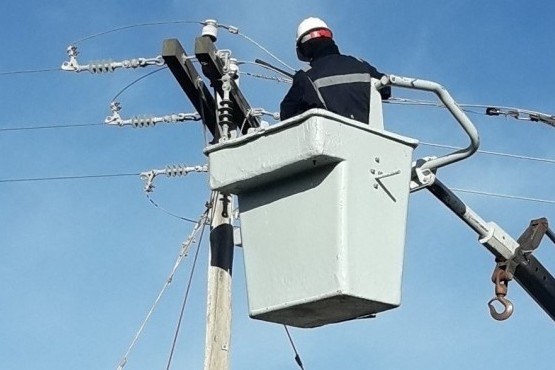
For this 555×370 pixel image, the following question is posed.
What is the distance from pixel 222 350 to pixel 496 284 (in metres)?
1.66

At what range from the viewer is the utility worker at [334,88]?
199 inches

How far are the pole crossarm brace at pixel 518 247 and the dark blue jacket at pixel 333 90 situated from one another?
61cm

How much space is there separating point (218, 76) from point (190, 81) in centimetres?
18

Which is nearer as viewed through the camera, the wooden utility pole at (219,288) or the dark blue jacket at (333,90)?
the dark blue jacket at (333,90)

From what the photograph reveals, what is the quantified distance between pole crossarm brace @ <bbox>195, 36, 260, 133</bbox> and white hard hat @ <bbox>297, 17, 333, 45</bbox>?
154 centimetres

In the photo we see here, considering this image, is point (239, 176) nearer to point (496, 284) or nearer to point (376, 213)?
point (376, 213)

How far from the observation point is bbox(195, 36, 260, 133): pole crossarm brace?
280 inches

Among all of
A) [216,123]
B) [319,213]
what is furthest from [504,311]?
[216,123]

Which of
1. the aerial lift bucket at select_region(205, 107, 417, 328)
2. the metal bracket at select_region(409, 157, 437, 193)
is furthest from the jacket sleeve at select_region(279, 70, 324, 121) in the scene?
the metal bracket at select_region(409, 157, 437, 193)

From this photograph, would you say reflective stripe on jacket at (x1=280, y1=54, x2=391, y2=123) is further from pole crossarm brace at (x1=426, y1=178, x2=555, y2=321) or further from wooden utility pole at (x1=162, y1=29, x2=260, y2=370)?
wooden utility pole at (x1=162, y1=29, x2=260, y2=370)

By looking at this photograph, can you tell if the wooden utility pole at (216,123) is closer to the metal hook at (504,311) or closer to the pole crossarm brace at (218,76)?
the pole crossarm brace at (218,76)

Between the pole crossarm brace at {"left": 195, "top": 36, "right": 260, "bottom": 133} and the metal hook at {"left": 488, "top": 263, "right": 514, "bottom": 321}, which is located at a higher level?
the pole crossarm brace at {"left": 195, "top": 36, "right": 260, "bottom": 133}

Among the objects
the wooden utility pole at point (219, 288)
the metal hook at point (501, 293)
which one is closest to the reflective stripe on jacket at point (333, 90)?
the metal hook at point (501, 293)

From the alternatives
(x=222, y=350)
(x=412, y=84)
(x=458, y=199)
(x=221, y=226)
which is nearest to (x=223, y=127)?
(x=221, y=226)
